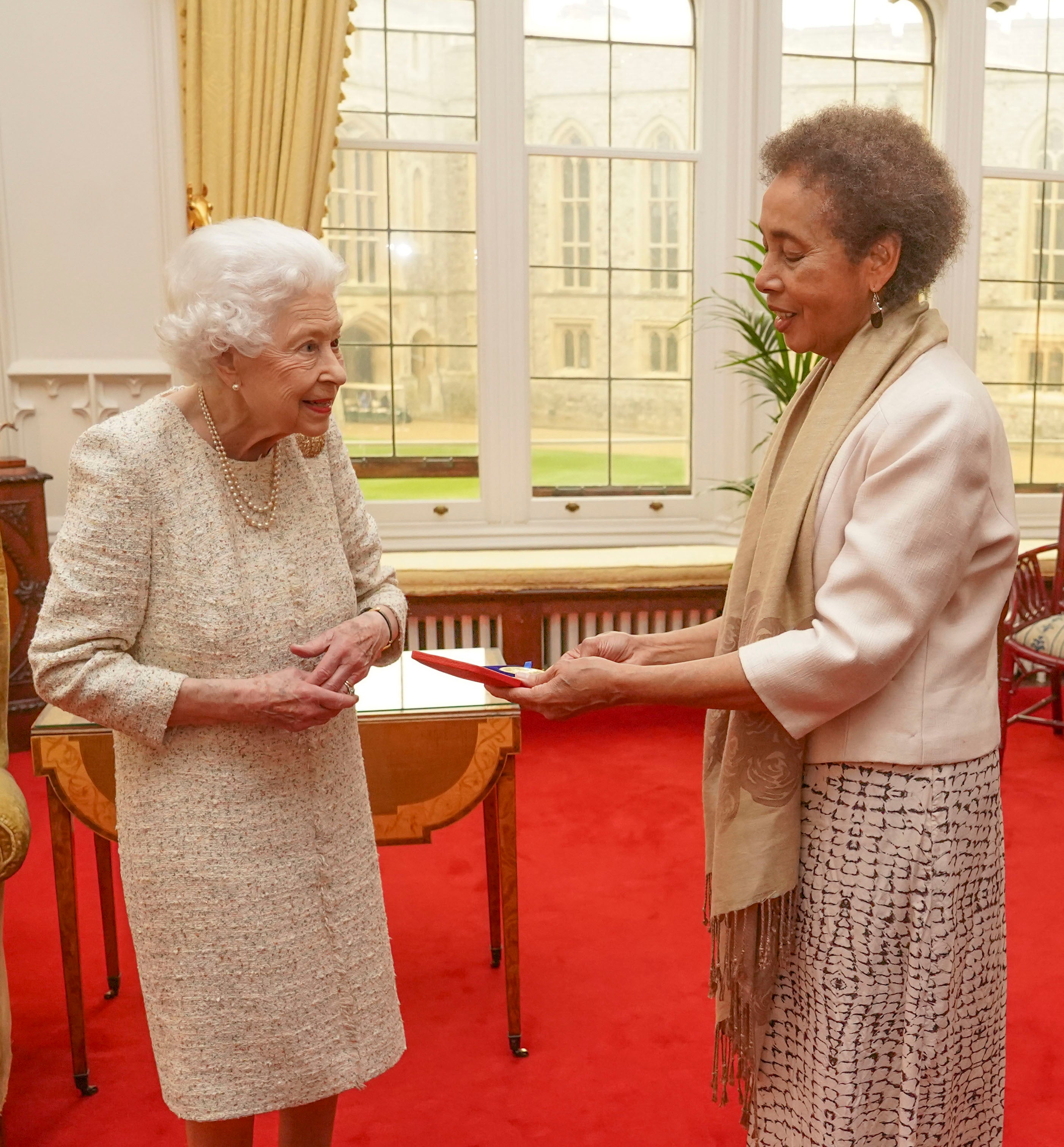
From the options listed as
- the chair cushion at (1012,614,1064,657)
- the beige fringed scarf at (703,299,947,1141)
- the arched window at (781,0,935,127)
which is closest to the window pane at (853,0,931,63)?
the arched window at (781,0,935,127)

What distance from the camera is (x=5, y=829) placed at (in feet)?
7.08

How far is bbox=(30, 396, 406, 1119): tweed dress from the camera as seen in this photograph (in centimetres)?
156

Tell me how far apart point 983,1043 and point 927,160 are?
1.21 m

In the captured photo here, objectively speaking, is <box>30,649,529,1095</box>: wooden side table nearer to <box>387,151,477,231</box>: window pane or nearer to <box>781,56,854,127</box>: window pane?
<box>387,151,477,231</box>: window pane

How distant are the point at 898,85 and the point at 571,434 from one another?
2477 millimetres

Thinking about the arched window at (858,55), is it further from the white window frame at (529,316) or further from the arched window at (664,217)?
the arched window at (664,217)

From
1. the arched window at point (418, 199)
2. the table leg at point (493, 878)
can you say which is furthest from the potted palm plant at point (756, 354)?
the table leg at point (493, 878)

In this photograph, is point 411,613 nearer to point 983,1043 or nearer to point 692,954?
point 692,954

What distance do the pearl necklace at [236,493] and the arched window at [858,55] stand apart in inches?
183

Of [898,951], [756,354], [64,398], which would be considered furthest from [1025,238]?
[898,951]

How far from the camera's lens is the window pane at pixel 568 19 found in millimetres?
5445

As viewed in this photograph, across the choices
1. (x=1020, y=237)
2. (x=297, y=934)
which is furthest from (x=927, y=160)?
(x=1020, y=237)

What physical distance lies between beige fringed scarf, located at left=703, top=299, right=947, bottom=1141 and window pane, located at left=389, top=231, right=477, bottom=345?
4053 millimetres

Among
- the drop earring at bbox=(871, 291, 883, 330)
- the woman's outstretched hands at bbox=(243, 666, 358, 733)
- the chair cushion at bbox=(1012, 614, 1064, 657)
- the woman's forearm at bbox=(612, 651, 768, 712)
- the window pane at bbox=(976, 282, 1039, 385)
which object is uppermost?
the window pane at bbox=(976, 282, 1039, 385)
